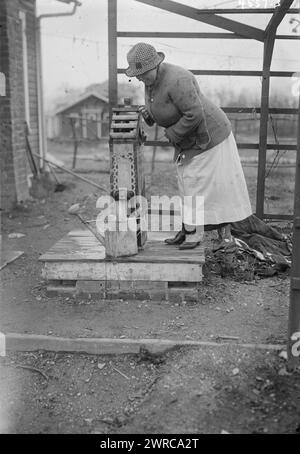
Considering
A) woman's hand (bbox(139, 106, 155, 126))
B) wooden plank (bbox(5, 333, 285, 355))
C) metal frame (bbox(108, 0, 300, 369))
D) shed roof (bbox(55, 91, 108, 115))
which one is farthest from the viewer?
shed roof (bbox(55, 91, 108, 115))

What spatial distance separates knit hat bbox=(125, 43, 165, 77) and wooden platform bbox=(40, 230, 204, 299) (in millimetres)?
1607

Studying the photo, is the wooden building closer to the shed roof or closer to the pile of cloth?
the shed roof

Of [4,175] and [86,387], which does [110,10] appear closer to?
[4,175]

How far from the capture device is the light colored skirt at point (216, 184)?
492 cm

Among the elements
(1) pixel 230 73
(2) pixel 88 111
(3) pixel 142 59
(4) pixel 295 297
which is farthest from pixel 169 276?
(2) pixel 88 111

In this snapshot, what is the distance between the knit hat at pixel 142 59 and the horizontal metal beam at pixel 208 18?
1883 mm

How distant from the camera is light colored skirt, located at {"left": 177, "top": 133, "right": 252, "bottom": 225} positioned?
4922 mm

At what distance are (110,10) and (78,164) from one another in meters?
9.74

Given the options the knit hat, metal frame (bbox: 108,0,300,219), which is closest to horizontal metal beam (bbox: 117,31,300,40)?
metal frame (bbox: 108,0,300,219)

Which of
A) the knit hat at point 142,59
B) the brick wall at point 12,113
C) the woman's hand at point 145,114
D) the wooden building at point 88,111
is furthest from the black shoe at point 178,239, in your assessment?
the wooden building at point 88,111

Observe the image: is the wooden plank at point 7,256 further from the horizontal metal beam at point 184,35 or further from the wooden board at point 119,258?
the horizontal metal beam at point 184,35

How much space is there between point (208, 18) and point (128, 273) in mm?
3175

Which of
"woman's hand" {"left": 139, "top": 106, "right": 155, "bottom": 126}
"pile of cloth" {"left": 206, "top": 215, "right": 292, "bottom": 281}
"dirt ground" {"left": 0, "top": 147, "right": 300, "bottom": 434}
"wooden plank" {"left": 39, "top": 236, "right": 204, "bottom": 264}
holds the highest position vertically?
"woman's hand" {"left": 139, "top": 106, "right": 155, "bottom": 126}

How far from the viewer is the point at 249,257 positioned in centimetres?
542
